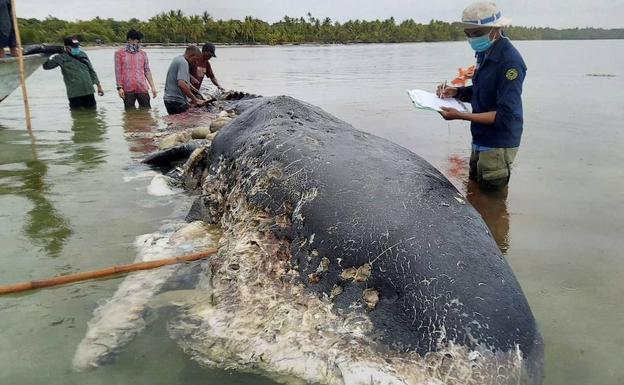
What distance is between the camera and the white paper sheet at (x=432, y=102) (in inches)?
216

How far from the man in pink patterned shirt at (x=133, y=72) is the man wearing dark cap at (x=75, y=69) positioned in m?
0.69

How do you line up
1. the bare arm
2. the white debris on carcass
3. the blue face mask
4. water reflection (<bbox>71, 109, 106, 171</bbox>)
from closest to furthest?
the white debris on carcass, the blue face mask, the bare arm, water reflection (<bbox>71, 109, 106, 171</bbox>)

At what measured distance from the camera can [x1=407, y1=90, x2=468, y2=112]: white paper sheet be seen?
5491mm

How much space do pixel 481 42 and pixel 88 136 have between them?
8.98m

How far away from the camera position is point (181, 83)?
1241 centimetres

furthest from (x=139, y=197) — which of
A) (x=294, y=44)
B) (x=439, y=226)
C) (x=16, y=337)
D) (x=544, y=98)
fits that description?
(x=294, y=44)

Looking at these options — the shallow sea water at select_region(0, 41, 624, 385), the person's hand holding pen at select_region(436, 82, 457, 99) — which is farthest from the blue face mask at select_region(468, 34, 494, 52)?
the shallow sea water at select_region(0, 41, 624, 385)

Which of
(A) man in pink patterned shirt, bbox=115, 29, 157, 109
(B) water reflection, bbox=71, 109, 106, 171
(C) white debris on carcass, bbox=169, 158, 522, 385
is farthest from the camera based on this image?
(A) man in pink patterned shirt, bbox=115, 29, 157, 109

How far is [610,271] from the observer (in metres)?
4.64

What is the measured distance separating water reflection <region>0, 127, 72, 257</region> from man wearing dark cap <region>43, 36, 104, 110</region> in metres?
6.18

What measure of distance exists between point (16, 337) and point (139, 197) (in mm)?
3406

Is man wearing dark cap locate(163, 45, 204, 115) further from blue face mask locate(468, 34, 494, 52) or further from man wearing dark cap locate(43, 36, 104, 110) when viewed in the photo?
blue face mask locate(468, 34, 494, 52)

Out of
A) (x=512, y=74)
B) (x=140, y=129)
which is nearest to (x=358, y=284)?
(x=512, y=74)

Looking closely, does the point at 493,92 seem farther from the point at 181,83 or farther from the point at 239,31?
the point at 239,31
